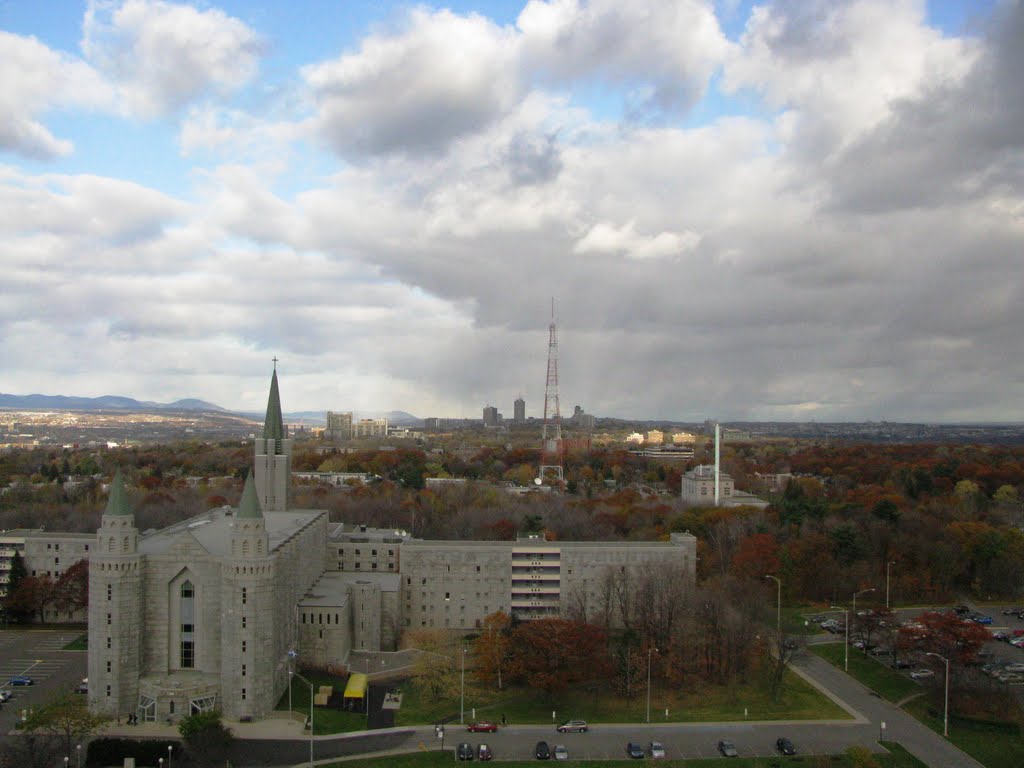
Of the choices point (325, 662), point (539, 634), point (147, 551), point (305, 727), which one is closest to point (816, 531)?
point (539, 634)

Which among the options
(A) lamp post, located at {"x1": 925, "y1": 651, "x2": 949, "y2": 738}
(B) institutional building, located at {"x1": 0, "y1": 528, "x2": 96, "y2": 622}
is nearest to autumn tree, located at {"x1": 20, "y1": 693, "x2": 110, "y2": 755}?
(B) institutional building, located at {"x1": 0, "y1": 528, "x2": 96, "y2": 622}

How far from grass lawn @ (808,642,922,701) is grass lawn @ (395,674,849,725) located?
4.99m

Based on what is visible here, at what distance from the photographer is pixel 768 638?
216ft

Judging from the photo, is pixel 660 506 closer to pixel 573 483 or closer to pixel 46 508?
pixel 573 483

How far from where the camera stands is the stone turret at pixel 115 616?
52469 millimetres

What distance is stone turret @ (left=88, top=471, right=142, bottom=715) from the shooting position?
172ft

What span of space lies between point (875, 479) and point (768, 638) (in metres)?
103

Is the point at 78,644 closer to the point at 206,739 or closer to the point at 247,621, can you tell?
the point at 247,621

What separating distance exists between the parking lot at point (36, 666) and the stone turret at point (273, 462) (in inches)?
770

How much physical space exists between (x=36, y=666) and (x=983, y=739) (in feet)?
214

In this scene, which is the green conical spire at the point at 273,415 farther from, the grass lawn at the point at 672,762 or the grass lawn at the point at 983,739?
the grass lawn at the point at 983,739

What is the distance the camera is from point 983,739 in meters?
50.7

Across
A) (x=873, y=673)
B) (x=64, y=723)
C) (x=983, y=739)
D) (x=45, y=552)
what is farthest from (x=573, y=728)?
(x=45, y=552)

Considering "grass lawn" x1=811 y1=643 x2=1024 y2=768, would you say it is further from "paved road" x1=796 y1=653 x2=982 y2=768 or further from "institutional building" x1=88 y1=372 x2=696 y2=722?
"institutional building" x1=88 y1=372 x2=696 y2=722
